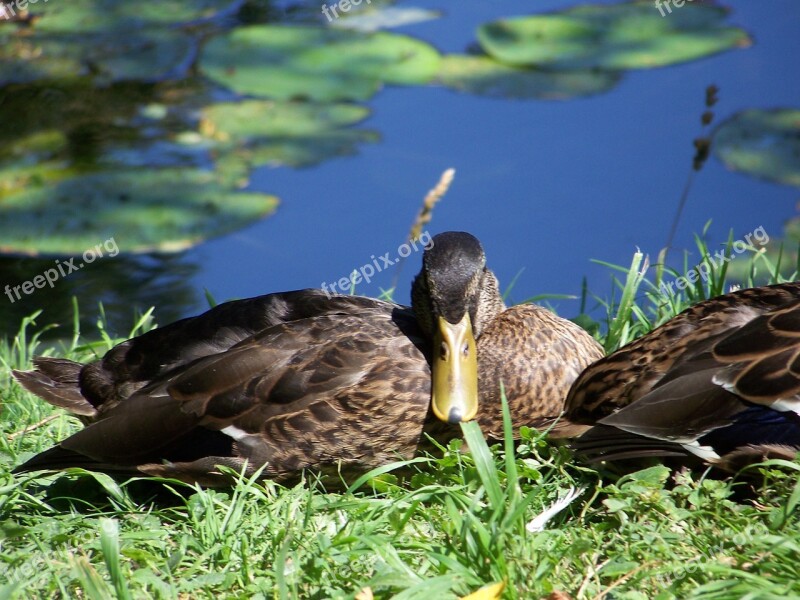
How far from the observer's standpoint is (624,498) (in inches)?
119

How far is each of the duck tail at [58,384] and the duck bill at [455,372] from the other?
1.41m

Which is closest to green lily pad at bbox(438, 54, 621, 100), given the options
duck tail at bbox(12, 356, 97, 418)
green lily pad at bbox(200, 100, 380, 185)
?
green lily pad at bbox(200, 100, 380, 185)

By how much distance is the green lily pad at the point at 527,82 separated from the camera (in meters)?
7.43

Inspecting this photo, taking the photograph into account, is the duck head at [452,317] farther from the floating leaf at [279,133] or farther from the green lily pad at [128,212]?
the floating leaf at [279,133]

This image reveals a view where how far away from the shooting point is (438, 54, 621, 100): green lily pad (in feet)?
24.4

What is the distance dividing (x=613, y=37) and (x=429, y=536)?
5410 mm

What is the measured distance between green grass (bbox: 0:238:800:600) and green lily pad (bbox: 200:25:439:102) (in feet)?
14.4

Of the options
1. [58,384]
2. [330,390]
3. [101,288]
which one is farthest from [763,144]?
[58,384]

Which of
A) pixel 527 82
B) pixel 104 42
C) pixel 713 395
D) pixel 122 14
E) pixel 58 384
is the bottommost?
pixel 58 384

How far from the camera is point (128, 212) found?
684 cm

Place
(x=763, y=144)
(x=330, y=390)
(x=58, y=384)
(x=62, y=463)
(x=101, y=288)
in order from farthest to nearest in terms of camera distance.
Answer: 1. (x=101, y=288)
2. (x=763, y=144)
3. (x=58, y=384)
4. (x=330, y=390)
5. (x=62, y=463)

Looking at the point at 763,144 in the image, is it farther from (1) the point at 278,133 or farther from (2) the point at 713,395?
(2) the point at 713,395

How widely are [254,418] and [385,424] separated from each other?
472 millimetres

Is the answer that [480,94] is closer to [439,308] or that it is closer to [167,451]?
[439,308]
